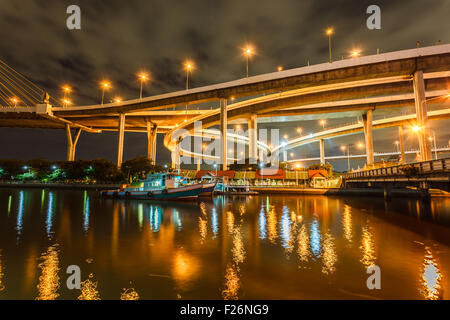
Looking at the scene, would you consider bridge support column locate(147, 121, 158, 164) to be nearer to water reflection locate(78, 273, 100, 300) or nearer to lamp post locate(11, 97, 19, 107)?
lamp post locate(11, 97, 19, 107)

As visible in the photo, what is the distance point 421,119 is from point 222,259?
43.1 meters

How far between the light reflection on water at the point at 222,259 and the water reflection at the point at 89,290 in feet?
0.16

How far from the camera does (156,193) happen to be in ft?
115

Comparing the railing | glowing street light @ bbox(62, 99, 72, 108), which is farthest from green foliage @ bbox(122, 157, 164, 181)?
the railing

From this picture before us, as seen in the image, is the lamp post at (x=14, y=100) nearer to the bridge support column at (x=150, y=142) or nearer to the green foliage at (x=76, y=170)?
the green foliage at (x=76, y=170)

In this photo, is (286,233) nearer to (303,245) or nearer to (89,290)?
(303,245)

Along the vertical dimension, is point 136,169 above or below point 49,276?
above

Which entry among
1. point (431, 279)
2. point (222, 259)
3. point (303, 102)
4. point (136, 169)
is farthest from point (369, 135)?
point (136, 169)

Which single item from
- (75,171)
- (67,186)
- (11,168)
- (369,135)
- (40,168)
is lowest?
(67,186)

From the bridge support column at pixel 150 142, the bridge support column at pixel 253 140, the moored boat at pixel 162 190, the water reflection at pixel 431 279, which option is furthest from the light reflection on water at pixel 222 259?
the bridge support column at pixel 150 142

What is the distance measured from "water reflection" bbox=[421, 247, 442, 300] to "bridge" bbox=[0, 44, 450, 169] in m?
33.5

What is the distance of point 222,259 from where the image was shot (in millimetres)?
9852
